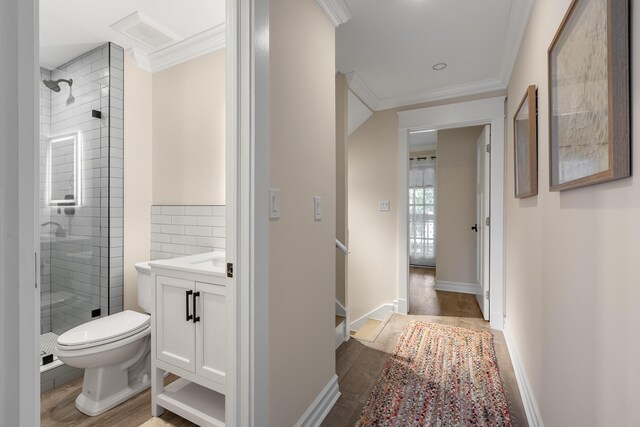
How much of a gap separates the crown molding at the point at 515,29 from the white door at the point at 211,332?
7.52ft

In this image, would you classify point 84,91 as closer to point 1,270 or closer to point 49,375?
point 49,375

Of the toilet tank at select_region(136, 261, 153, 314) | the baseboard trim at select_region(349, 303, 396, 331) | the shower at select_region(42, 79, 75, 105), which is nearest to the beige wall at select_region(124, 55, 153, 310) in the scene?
the toilet tank at select_region(136, 261, 153, 314)

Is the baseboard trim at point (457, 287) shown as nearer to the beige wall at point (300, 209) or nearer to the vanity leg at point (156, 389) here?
the beige wall at point (300, 209)

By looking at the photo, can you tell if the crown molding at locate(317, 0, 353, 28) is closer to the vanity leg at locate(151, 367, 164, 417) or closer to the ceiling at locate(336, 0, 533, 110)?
the ceiling at locate(336, 0, 533, 110)

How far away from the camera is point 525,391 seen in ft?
5.70

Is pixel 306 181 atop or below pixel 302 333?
atop

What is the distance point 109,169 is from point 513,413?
312 centimetres

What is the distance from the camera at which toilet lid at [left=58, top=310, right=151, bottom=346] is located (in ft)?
5.55

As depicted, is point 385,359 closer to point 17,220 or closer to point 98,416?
point 98,416

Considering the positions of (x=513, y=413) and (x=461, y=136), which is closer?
(x=513, y=413)

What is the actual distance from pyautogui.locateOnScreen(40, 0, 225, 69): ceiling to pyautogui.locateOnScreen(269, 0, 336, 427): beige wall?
0.85 m

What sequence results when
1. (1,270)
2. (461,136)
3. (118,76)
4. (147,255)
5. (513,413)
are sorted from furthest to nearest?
(461,136), (147,255), (118,76), (513,413), (1,270)

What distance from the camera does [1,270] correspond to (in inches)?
20.4

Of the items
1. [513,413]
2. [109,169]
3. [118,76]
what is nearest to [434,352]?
[513,413]
